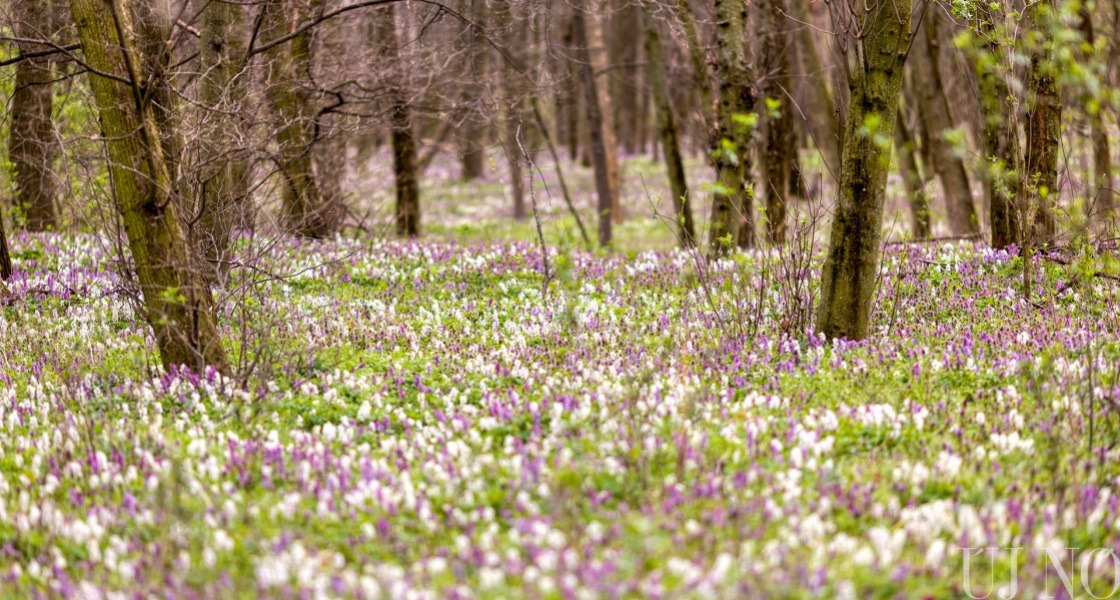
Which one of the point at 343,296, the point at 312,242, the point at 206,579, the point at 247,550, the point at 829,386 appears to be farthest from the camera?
the point at 312,242

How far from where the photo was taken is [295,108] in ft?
47.2

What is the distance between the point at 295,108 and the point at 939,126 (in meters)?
11.5

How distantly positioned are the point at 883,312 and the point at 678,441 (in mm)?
4320

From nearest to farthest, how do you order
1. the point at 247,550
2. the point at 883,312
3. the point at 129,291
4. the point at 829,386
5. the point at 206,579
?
the point at 206,579 < the point at 247,550 < the point at 829,386 < the point at 129,291 < the point at 883,312

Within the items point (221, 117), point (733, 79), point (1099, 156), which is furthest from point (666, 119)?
point (221, 117)

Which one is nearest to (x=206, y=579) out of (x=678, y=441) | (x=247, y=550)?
(x=247, y=550)

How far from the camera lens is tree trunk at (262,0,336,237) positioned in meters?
13.7

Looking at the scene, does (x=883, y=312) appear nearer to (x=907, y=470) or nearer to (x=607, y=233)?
(x=907, y=470)

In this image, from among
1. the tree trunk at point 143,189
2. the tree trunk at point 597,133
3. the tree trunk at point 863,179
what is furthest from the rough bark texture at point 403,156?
the tree trunk at point 863,179

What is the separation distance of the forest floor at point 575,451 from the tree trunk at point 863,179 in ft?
1.16

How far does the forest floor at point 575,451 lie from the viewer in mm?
4520

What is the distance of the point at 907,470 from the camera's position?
17.8 ft

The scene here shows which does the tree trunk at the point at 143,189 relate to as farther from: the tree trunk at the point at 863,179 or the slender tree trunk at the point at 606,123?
the slender tree trunk at the point at 606,123

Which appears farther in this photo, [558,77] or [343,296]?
[558,77]
